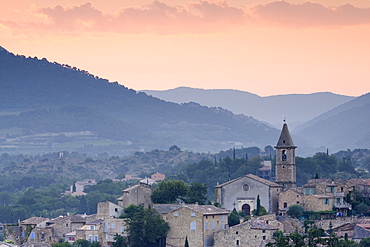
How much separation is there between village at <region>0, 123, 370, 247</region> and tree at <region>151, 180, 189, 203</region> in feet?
2.28

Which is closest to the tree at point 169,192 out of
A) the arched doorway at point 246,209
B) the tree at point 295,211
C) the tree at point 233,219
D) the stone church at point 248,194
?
the stone church at point 248,194

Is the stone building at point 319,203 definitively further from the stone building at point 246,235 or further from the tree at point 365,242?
the tree at point 365,242

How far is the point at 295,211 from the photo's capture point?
8181 cm

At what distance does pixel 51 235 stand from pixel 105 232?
798 cm

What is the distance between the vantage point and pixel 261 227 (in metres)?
74.4

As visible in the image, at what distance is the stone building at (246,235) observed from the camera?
73.8 metres

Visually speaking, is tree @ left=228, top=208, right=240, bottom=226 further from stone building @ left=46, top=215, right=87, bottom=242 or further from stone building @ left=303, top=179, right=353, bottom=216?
stone building @ left=46, top=215, right=87, bottom=242

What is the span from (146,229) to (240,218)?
314 inches

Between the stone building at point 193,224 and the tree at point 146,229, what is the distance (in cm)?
58

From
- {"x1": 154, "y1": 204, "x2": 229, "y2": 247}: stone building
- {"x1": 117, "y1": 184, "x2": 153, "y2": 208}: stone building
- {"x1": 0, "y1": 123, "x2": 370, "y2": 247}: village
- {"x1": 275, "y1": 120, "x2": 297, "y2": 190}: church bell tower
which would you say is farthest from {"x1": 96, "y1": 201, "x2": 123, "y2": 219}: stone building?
{"x1": 275, "y1": 120, "x2": 297, "y2": 190}: church bell tower

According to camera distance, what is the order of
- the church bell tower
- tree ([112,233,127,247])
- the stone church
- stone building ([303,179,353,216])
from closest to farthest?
1. tree ([112,233,127,247])
2. stone building ([303,179,353,216])
3. the stone church
4. the church bell tower

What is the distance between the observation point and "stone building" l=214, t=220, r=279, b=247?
242 ft

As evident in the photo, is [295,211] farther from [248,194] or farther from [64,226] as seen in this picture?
[64,226]

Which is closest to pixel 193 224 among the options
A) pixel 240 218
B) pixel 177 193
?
pixel 240 218
